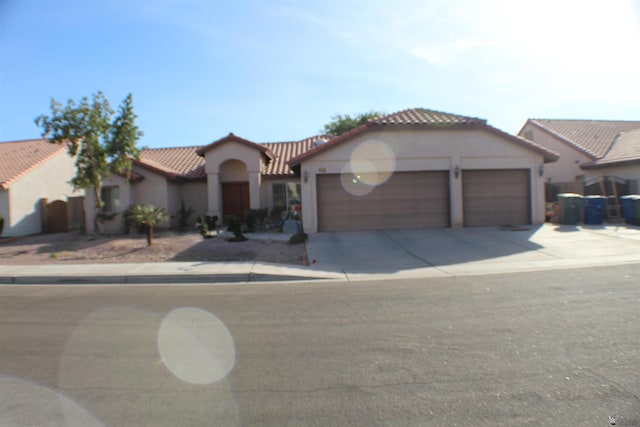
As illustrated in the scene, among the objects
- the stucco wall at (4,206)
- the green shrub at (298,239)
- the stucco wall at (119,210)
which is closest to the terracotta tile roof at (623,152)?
the green shrub at (298,239)

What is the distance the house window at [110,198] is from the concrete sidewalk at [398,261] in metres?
8.43

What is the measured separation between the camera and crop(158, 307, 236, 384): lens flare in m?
4.26

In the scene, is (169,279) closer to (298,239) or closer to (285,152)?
(298,239)

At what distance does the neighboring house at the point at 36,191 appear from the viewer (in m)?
19.8

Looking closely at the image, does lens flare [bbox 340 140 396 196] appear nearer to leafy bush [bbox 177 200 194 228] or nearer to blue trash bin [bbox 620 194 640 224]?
leafy bush [bbox 177 200 194 228]

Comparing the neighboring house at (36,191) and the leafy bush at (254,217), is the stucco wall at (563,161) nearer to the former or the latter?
the leafy bush at (254,217)

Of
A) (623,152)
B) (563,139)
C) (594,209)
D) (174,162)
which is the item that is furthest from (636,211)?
(174,162)

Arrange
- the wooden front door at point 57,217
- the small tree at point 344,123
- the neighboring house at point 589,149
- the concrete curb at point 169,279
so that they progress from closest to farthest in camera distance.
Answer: the concrete curb at point 169,279 → the neighboring house at point 589,149 → the wooden front door at point 57,217 → the small tree at point 344,123

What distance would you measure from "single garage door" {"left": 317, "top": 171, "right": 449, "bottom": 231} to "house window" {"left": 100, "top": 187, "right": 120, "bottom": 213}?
10.5m

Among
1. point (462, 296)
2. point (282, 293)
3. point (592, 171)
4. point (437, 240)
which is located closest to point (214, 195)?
point (437, 240)

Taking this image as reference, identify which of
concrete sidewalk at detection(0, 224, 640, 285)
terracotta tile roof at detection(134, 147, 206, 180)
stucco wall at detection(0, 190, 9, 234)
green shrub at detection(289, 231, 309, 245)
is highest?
terracotta tile roof at detection(134, 147, 206, 180)

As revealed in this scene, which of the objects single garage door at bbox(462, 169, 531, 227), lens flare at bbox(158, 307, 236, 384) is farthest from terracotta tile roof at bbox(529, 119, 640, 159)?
lens flare at bbox(158, 307, 236, 384)

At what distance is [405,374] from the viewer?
4031 mm

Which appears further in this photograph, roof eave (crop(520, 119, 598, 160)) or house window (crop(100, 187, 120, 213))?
roof eave (crop(520, 119, 598, 160))
